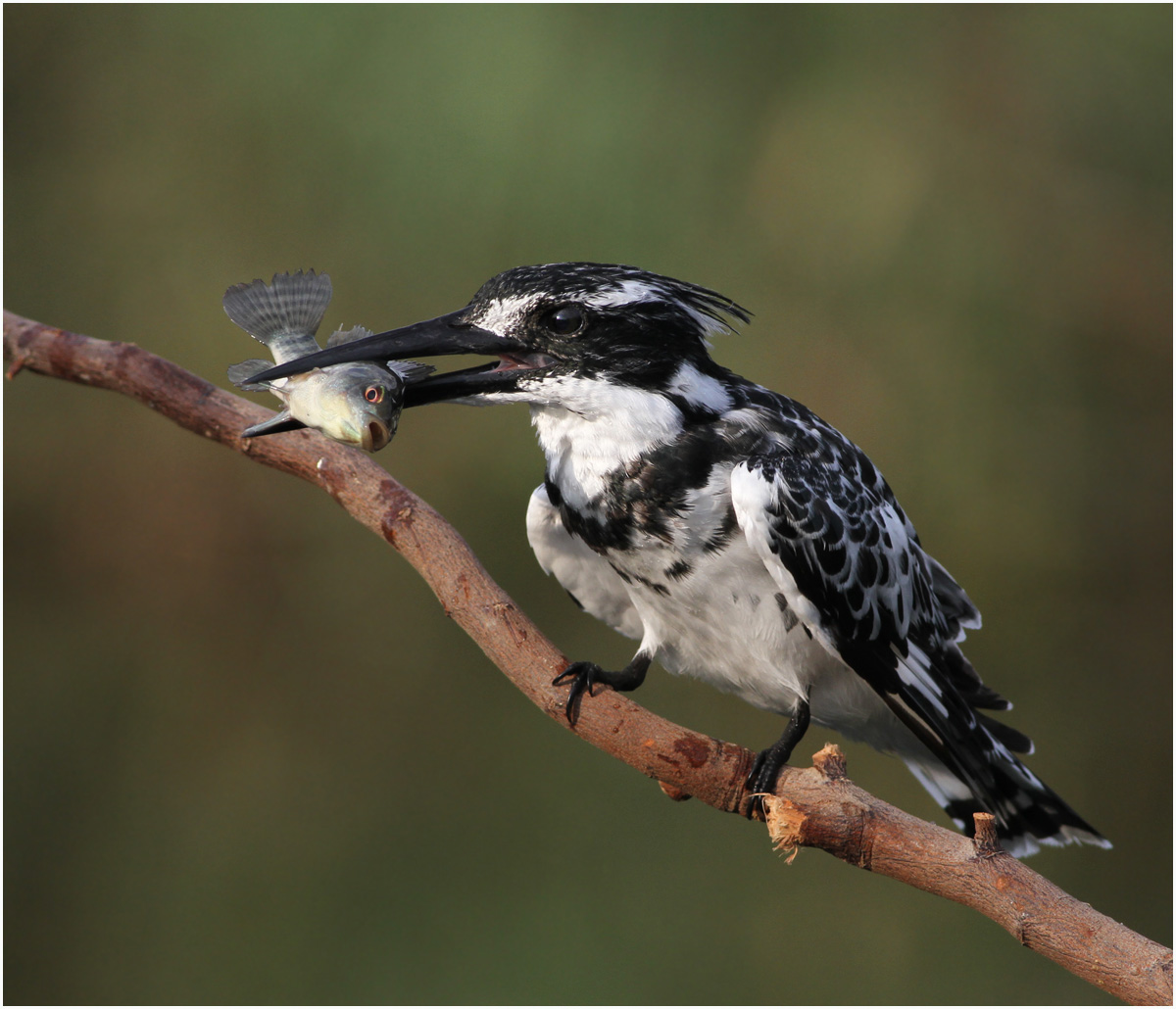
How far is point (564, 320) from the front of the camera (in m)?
1.32

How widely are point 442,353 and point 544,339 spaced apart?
12cm

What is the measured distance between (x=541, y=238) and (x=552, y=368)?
1.50 m

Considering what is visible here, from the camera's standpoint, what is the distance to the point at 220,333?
282 cm

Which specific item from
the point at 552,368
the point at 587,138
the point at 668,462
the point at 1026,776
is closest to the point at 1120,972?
the point at 1026,776

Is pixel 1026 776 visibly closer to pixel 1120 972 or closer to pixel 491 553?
pixel 1120 972

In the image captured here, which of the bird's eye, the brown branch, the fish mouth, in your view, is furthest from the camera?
the bird's eye

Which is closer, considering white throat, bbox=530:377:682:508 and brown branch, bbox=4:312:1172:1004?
brown branch, bbox=4:312:1172:1004

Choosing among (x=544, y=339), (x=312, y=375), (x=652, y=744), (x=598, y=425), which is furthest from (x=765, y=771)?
→ (x=312, y=375)

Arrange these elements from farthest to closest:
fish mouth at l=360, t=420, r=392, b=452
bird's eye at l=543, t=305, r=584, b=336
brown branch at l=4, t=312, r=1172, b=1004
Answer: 1. bird's eye at l=543, t=305, r=584, b=336
2. fish mouth at l=360, t=420, r=392, b=452
3. brown branch at l=4, t=312, r=1172, b=1004

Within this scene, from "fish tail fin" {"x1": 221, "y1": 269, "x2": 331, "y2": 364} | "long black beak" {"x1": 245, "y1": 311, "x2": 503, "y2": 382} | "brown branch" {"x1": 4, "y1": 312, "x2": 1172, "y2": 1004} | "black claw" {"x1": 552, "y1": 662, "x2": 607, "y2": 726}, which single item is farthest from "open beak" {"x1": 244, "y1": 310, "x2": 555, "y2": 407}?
"black claw" {"x1": 552, "y1": 662, "x2": 607, "y2": 726}

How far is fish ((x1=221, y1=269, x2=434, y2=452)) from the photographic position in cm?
122

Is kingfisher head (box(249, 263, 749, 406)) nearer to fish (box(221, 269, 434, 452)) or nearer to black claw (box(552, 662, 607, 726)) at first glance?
fish (box(221, 269, 434, 452))

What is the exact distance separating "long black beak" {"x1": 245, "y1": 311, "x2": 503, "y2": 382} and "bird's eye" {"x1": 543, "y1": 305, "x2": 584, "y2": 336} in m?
0.06

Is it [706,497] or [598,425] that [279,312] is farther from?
[706,497]
